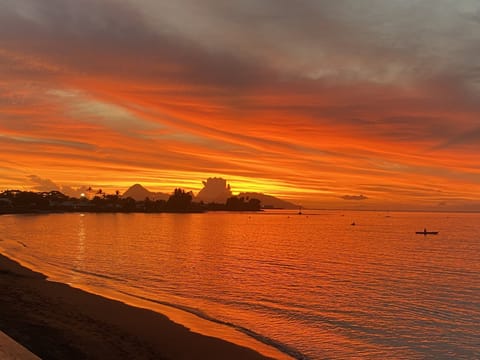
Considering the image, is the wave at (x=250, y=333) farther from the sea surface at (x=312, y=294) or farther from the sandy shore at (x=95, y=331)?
the sandy shore at (x=95, y=331)

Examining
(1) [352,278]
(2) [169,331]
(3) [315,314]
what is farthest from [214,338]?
(1) [352,278]

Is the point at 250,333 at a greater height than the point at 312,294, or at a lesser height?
greater

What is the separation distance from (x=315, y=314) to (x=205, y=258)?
105ft

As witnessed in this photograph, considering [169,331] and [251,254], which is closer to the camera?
[169,331]

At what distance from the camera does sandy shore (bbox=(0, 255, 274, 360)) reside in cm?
Result: 1455

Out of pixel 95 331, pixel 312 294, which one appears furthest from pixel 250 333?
pixel 312 294

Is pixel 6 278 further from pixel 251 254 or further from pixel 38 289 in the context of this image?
pixel 251 254

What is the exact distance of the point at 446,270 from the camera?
1972 inches

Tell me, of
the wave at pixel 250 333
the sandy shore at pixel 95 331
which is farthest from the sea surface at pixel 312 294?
the sandy shore at pixel 95 331

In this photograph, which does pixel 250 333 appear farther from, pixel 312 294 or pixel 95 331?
pixel 312 294

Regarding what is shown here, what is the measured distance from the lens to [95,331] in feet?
57.4

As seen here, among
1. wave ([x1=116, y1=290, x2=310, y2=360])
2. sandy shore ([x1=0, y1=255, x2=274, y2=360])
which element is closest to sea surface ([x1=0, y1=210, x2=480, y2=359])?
wave ([x1=116, y1=290, x2=310, y2=360])

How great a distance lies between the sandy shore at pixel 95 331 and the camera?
14.5 meters

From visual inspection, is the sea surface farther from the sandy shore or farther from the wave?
the sandy shore
